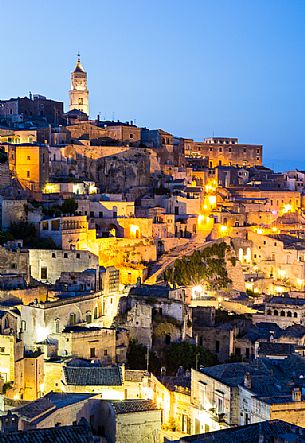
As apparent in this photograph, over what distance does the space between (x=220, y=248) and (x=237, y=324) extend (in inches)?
383

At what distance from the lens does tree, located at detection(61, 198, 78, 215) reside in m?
42.2

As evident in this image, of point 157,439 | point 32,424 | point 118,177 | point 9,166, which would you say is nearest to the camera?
point 32,424

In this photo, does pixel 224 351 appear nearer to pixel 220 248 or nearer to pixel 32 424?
pixel 220 248

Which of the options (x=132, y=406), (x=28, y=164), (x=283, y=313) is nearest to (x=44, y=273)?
(x=28, y=164)

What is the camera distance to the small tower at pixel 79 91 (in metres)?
76.5

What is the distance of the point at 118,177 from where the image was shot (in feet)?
172

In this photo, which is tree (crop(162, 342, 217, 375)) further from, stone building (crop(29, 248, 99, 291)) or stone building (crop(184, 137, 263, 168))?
stone building (crop(184, 137, 263, 168))

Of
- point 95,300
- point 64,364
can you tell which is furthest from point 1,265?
point 64,364

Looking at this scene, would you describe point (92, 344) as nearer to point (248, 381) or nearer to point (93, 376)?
point (93, 376)

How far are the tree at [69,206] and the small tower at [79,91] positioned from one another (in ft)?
114

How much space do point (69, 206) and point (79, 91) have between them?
3624 centimetres

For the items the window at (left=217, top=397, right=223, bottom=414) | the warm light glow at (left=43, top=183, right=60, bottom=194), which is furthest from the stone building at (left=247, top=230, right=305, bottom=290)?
the window at (left=217, top=397, right=223, bottom=414)

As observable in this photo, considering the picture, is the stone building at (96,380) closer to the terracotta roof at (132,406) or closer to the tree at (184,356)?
the terracotta roof at (132,406)

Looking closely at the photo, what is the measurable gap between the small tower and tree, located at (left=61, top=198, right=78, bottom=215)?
34.7 meters
